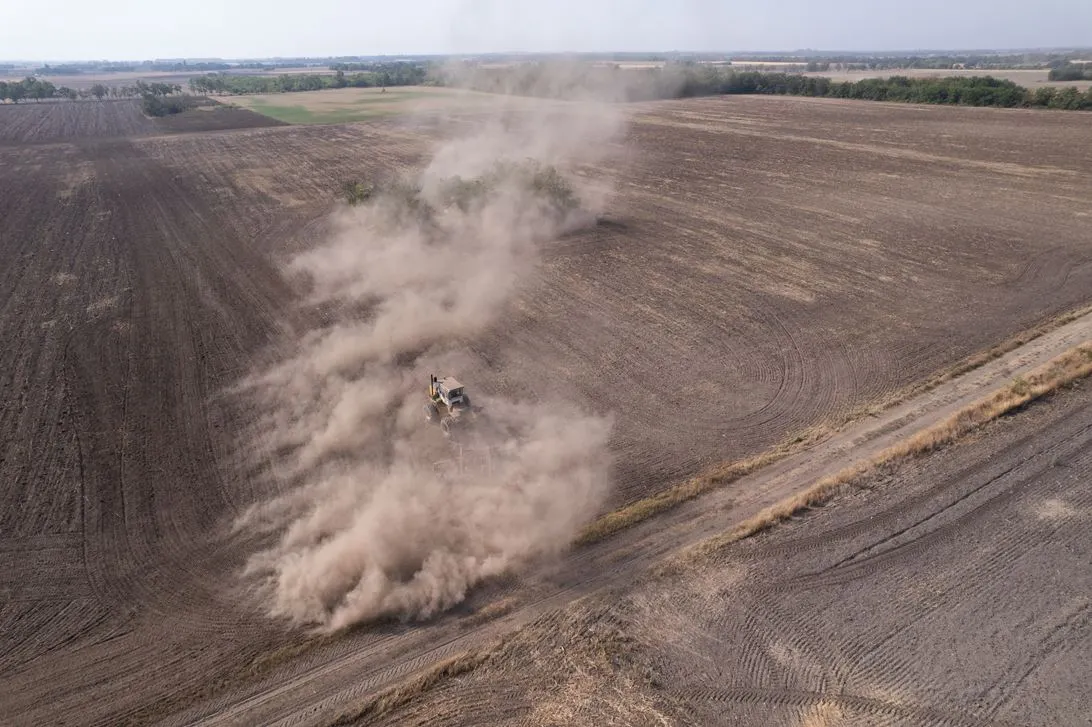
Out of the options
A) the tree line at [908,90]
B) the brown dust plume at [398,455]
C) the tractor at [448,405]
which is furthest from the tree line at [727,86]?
the tractor at [448,405]

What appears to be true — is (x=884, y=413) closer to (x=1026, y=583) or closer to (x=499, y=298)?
(x=1026, y=583)

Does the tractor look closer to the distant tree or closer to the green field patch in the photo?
the green field patch

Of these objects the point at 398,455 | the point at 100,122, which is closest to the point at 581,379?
the point at 398,455

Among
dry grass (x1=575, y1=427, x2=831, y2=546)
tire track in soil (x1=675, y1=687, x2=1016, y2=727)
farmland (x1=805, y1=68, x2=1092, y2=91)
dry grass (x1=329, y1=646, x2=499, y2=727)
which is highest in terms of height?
farmland (x1=805, y1=68, x2=1092, y2=91)

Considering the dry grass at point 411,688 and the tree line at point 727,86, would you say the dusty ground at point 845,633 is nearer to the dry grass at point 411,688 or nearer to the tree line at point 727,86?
the dry grass at point 411,688

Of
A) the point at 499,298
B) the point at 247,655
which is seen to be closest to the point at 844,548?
the point at 247,655

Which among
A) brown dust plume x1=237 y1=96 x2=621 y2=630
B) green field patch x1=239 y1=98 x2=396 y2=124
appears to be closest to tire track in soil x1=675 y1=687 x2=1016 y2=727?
brown dust plume x1=237 y1=96 x2=621 y2=630
